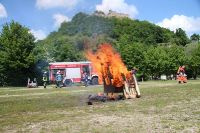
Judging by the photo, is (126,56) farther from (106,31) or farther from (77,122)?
(77,122)

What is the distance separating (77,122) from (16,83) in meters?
52.0

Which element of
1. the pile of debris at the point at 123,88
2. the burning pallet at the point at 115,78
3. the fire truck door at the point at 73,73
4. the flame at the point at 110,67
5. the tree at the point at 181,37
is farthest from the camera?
the tree at the point at 181,37

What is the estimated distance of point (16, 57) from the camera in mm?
63688

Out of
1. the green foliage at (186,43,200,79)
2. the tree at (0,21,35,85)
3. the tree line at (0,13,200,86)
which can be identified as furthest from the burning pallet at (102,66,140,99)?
the green foliage at (186,43,200,79)

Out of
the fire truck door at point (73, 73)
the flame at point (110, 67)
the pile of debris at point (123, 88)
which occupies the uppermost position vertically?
the fire truck door at point (73, 73)

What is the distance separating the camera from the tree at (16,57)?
63.6 m

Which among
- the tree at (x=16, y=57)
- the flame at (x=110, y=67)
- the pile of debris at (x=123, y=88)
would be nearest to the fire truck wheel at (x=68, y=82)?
the tree at (x=16, y=57)

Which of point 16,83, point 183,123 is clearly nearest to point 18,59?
point 16,83

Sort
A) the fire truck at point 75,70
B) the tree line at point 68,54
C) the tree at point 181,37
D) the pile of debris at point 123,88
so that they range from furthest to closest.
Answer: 1. the tree at point 181,37
2. the fire truck at point 75,70
3. the tree line at point 68,54
4. the pile of debris at point 123,88

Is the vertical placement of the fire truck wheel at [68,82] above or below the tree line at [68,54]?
below

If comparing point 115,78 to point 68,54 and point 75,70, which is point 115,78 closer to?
point 75,70

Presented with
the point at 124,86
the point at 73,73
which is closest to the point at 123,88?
the point at 124,86

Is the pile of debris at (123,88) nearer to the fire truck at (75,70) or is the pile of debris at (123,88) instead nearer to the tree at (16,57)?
the fire truck at (75,70)

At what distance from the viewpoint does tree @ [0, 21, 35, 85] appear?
63594 mm
